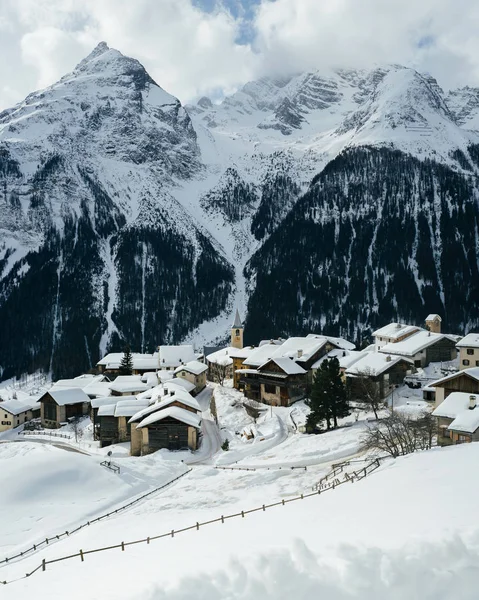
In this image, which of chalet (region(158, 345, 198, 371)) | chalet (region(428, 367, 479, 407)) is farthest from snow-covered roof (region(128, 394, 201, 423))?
chalet (region(158, 345, 198, 371))

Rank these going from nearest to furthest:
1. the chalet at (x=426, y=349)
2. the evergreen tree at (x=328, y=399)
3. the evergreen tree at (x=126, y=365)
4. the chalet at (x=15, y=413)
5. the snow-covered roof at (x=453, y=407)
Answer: the snow-covered roof at (x=453, y=407) → the evergreen tree at (x=328, y=399) → the chalet at (x=426, y=349) → the chalet at (x=15, y=413) → the evergreen tree at (x=126, y=365)

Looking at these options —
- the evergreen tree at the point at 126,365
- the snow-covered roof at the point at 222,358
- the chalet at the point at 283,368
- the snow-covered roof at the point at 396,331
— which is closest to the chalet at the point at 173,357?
the evergreen tree at the point at 126,365

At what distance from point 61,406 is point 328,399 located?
49179 millimetres

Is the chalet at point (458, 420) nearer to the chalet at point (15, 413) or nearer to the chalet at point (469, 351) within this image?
the chalet at point (469, 351)

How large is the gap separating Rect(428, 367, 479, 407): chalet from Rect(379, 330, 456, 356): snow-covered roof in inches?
709

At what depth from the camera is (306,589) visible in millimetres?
12836

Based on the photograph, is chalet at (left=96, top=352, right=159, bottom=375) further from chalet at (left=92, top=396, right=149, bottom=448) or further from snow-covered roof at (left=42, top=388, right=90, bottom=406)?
chalet at (left=92, top=396, right=149, bottom=448)

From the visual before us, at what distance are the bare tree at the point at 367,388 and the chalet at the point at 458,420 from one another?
12481 mm

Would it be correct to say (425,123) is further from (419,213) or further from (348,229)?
(348,229)

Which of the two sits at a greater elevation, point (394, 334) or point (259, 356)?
point (394, 334)

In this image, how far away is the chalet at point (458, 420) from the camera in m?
40.6

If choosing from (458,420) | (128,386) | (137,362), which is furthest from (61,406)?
(458,420)

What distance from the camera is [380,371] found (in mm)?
62094

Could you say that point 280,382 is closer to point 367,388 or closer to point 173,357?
point 367,388
